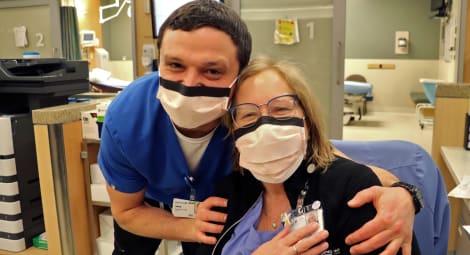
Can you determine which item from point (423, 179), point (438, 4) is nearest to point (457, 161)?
point (423, 179)

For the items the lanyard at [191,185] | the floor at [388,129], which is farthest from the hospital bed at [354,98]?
the lanyard at [191,185]

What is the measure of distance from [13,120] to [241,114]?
145cm

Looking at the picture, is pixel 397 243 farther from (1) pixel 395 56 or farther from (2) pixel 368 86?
(1) pixel 395 56

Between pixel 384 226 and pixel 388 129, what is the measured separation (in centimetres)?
568

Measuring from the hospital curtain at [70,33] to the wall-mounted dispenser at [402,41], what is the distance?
206 inches

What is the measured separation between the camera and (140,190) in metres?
1.34

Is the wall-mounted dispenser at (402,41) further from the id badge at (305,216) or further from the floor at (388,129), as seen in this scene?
the id badge at (305,216)

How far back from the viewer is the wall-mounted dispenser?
24.6 feet

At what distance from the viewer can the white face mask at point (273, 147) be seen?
101 cm

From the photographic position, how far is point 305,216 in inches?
39.5

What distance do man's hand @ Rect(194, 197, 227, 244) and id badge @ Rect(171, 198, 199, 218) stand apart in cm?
15

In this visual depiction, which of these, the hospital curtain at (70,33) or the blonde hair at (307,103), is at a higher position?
the hospital curtain at (70,33)

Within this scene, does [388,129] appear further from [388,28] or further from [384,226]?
[384,226]

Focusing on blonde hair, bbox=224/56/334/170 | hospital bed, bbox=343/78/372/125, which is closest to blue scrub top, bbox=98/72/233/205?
blonde hair, bbox=224/56/334/170
